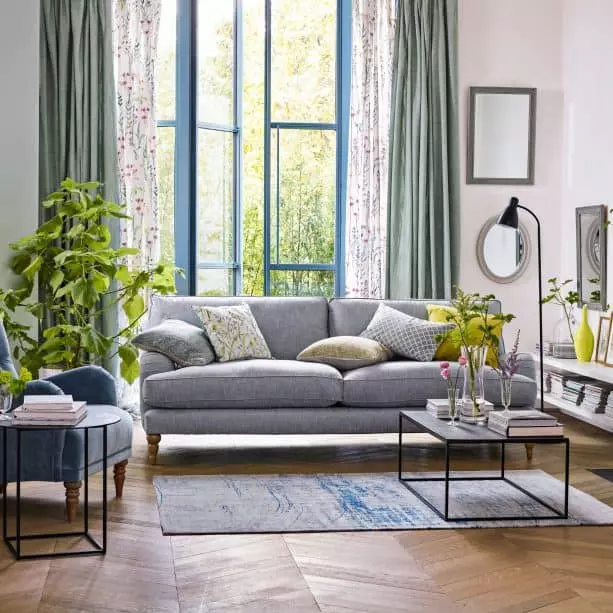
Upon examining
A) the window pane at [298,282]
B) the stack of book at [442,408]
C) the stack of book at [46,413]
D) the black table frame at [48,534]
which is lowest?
the black table frame at [48,534]

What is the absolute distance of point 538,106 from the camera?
6.95 metres

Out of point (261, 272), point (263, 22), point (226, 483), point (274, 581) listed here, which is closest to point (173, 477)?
point (226, 483)

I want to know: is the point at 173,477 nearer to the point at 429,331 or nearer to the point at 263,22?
the point at 429,331

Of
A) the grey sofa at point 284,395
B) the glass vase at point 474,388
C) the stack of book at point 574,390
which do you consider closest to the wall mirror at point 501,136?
the stack of book at point 574,390

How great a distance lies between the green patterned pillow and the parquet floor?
1.26 meters

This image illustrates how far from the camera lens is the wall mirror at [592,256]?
6215 millimetres

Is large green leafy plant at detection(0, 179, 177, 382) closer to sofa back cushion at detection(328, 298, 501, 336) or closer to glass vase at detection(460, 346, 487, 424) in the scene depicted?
sofa back cushion at detection(328, 298, 501, 336)

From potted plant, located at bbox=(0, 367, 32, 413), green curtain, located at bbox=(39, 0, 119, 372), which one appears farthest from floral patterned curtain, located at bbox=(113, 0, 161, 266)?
potted plant, located at bbox=(0, 367, 32, 413)

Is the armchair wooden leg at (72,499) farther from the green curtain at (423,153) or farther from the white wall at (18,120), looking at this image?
the green curtain at (423,153)

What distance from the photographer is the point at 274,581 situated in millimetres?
3209

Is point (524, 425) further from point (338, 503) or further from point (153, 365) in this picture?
point (153, 365)

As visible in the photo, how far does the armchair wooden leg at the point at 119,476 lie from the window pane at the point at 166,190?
8.81ft

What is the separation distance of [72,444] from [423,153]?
3.63 metres

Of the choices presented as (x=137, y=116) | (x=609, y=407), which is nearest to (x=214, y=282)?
(x=137, y=116)
